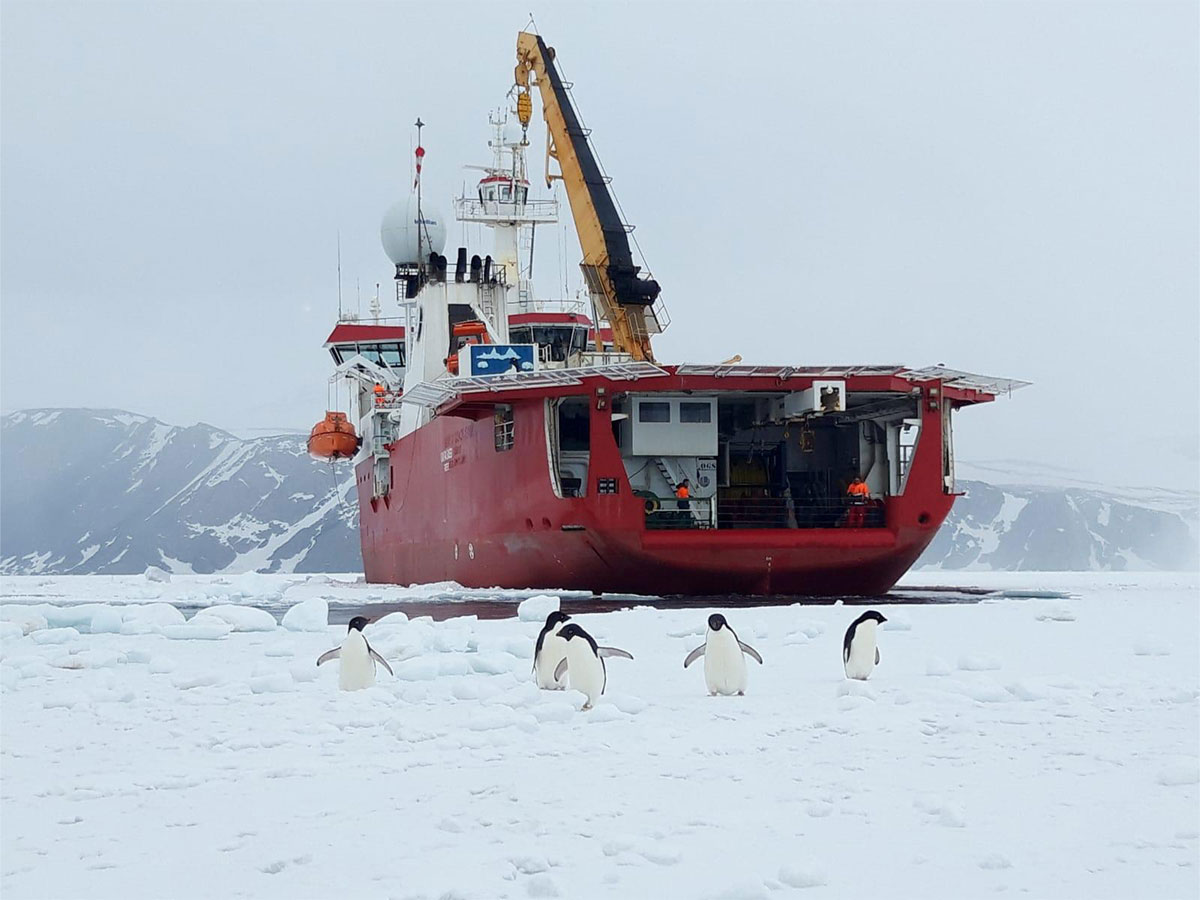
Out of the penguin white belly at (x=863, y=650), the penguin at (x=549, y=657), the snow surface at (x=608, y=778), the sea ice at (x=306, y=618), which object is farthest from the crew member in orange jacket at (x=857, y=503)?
the penguin at (x=549, y=657)

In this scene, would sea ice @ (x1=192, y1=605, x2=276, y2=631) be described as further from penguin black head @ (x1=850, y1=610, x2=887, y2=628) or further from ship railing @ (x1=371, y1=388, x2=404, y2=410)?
ship railing @ (x1=371, y1=388, x2=404, y2=410)

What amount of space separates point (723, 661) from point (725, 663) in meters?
0.02

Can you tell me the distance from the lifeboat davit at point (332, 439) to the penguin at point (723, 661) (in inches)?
1176

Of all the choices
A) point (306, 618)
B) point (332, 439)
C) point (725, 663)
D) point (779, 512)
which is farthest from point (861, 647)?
point (332, 439)

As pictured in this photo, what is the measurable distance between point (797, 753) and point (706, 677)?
7.28 ft

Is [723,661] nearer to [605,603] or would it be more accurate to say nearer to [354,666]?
[354,666]

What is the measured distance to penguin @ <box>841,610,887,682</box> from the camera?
8.80m

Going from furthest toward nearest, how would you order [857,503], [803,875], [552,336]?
1. [552,336]
2. [857,503]
3. [803,875]

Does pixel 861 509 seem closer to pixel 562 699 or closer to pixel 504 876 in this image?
pixel 562 699

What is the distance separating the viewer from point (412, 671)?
30.7ft

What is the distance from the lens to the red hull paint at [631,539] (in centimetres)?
2038

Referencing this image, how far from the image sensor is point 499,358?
80.2ft

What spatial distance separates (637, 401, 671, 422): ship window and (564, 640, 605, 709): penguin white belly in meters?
13.9

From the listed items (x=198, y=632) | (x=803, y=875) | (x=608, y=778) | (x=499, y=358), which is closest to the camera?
(x=803, y=875)
